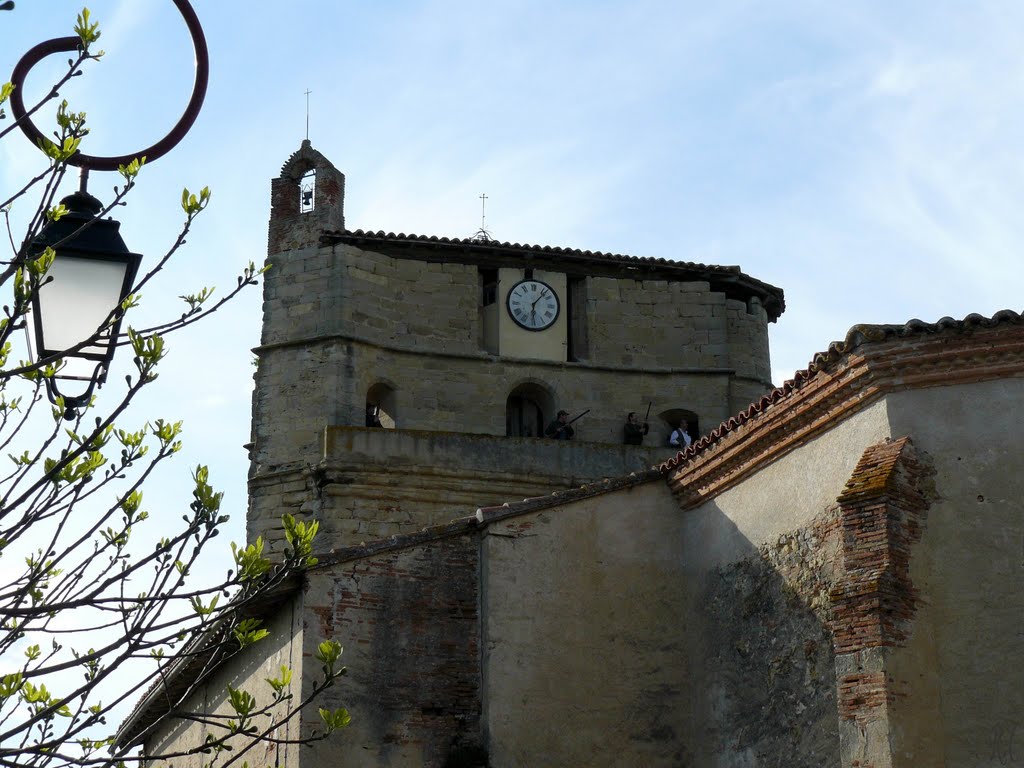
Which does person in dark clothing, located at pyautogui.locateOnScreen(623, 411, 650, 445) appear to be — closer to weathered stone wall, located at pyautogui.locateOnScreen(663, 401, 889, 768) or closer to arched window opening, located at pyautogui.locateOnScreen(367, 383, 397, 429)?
arched window opening, located at pyautogui.locateOnScreen(367, 383, 397, 429)

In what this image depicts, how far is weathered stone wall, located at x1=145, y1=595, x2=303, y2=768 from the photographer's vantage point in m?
14.3

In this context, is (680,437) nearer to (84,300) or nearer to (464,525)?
(464,525)

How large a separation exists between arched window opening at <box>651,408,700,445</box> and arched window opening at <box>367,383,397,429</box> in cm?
445

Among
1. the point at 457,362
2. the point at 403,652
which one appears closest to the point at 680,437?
the point at 457,362

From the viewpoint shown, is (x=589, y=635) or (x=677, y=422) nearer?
(x=589, y=635)

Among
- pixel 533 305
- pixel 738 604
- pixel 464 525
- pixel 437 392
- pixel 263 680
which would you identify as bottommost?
pixel 263 680

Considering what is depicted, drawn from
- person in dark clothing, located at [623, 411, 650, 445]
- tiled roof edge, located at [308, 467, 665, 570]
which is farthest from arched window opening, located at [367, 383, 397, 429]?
tiled roof edge, located at [308, 467, 665, 570]

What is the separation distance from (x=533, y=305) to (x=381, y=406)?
3.19 metres

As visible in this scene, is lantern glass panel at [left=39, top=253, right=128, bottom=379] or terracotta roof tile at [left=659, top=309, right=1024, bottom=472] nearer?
lantern glass panel at [left=39, top=253, right=128, bottom=379]

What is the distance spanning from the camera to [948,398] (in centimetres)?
1306

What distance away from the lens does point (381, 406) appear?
2622 cm

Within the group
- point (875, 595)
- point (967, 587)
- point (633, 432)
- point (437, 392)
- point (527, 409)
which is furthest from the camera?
point (527, 409)

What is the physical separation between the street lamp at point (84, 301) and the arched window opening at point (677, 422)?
20720 millimetres

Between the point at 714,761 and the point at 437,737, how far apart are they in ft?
8.45
